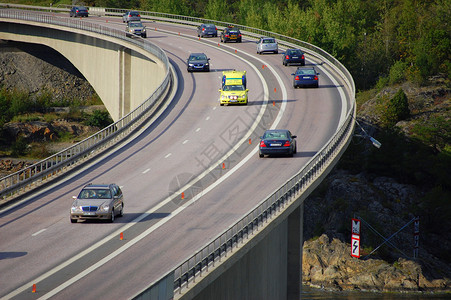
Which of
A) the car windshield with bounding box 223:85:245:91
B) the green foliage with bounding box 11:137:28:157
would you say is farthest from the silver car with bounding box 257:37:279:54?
the green foliage with bounding box 11:137:28:157

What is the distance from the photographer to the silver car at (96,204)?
31359 mm

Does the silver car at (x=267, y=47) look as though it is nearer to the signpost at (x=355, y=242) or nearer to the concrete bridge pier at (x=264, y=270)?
the signpost at (x=355, y=242)

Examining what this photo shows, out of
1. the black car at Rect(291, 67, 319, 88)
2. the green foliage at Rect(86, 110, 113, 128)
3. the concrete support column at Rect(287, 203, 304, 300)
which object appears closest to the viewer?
the concrete support column at Rect(287, 203, 304, 300)

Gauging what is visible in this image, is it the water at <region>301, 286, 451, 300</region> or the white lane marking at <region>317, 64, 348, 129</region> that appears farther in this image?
the water at <region>301, 286, 451, 300</region>

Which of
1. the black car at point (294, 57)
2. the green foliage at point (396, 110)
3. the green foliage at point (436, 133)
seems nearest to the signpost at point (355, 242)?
the green foliage at point (436, 133)

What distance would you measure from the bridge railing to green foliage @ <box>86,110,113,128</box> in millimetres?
15610

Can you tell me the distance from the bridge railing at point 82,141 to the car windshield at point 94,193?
4681mm

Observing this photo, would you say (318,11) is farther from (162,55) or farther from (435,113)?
(162,55)

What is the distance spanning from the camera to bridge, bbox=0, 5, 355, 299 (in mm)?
26031

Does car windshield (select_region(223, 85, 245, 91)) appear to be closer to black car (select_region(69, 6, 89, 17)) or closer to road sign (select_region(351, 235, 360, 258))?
road sign (select_region(351, 235, 360, 258))

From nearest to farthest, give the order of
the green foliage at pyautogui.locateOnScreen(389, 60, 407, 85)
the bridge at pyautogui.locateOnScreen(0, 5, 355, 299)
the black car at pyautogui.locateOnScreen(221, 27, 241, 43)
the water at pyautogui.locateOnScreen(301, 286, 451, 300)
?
the bridge at pyautogui.locateOnScreen(0, 5, 355, 299)
the water at pyautogui.locateOnScreen(301, 286, 451, 300)
the black car at pyautogui.locateOnScreen(221, 27, 241, 43)
the green foliage at pyautogui.locateOnScreen(389, 60, 407, 85)

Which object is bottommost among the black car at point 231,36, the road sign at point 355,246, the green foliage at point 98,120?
the road sign at point 355,246

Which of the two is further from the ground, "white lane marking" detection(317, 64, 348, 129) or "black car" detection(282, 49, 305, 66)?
"black car" detection(282, 49, 305, 66)

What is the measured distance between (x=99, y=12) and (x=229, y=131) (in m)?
65.8
